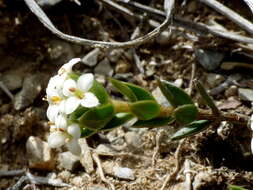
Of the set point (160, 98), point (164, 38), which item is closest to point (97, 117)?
point (160, 98)

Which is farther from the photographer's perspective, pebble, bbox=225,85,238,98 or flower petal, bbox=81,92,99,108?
pebble, bbox=225,85,238,98

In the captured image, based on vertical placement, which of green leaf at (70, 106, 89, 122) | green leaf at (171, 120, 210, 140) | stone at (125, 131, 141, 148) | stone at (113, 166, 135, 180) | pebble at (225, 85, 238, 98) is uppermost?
green leaf at (70, 106, 89, 122)

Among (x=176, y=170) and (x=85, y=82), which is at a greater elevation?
(x=85, y=82)

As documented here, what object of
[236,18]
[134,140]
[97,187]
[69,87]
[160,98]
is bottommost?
[97,187]

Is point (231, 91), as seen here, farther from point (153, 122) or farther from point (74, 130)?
point (74, 130)

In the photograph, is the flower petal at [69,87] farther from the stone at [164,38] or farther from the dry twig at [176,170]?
the stone at [164,38]

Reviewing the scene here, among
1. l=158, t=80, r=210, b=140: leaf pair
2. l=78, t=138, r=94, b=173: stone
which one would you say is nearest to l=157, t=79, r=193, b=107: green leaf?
l=158, t=80, r=210, b=140: leaf pair

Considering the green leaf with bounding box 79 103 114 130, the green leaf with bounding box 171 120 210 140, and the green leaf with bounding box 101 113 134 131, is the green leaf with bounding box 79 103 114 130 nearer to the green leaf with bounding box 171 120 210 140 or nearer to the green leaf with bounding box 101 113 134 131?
the green leaf with bounding box 101 113 134 131

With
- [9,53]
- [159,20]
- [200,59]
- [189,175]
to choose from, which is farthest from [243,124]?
[9,53]
